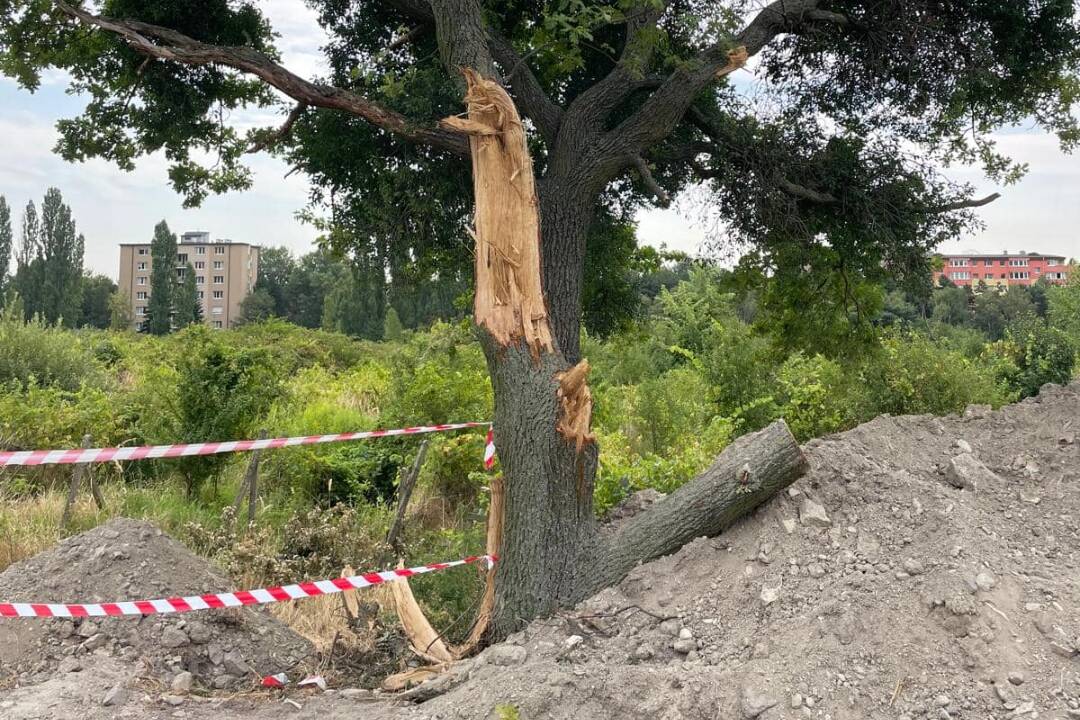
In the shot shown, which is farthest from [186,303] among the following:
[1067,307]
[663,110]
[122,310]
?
[663,110]

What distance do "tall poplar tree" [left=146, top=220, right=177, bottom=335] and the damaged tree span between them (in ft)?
117

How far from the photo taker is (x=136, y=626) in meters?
5.25

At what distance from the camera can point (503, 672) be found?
4.30 metres

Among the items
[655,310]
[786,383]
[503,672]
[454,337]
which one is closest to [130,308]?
[655,310]

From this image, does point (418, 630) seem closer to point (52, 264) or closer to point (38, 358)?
point (38, 358)

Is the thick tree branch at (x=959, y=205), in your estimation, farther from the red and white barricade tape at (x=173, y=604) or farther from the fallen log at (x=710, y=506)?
the red and white barricade tape at (x=173, y=604)

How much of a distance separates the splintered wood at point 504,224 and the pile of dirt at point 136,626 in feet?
8.13

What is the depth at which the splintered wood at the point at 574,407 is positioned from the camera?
524cm

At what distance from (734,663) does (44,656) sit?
3.88m

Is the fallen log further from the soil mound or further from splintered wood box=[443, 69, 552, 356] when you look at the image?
splintered wood box=[443, 69, 552, 356]

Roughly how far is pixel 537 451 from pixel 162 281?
1699 inches

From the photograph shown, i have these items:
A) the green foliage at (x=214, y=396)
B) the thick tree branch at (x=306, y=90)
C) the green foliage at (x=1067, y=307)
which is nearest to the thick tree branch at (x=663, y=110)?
the thick tree branch at (x=306, y=90)

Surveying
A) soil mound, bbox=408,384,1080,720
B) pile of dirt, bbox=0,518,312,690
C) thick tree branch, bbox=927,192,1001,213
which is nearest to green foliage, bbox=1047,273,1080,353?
thick tree branch, bbox=927,192,1001,213

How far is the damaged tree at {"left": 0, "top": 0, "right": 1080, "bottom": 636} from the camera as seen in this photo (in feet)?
17.4
